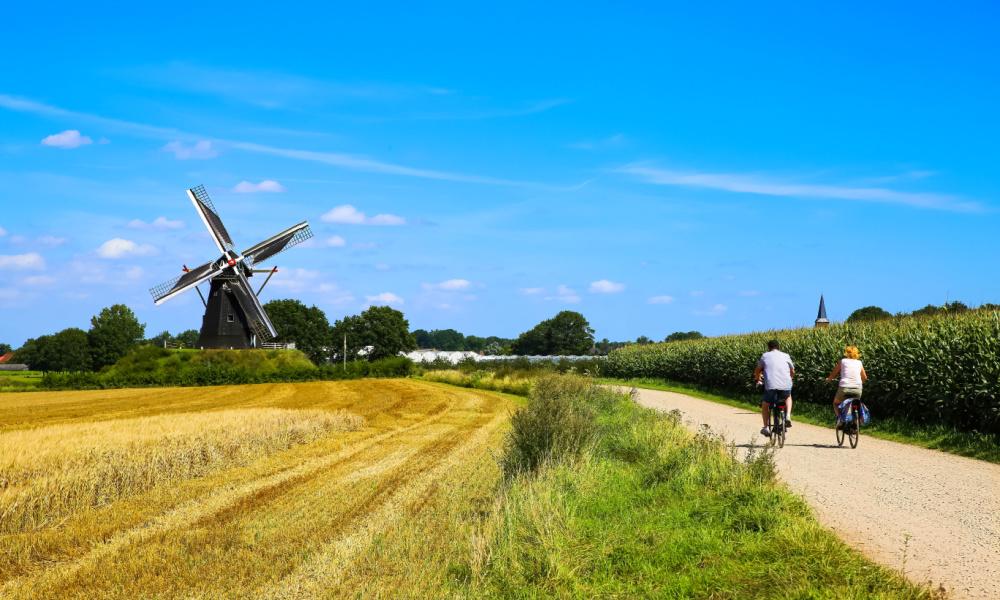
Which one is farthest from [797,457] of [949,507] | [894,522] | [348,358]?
[348,358]

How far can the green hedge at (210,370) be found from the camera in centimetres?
5997

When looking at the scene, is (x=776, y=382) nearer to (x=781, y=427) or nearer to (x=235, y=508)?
(x=781, y=427)

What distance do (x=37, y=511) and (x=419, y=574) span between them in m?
7.20

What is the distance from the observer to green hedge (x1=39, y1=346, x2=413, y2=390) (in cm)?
5997

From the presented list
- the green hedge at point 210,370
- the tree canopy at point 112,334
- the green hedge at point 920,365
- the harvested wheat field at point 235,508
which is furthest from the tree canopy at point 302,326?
the harvested wheat field at point 235,508

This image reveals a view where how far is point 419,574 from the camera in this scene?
830 centimetres

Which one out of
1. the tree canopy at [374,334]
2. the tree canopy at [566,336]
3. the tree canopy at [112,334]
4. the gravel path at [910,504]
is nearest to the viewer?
the gravel path at [910,504]

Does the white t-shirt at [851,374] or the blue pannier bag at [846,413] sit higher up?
the white t-shirt at [851,374]

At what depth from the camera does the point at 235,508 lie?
12.8 m

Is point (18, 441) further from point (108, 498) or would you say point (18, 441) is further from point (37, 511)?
point (37, 511)

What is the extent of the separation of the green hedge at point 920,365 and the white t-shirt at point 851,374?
3.68m

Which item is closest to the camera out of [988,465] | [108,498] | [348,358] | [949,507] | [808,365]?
[949,507]

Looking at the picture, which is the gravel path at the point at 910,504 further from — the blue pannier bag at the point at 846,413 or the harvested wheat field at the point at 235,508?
the harvested wheat field at the point at 235,508

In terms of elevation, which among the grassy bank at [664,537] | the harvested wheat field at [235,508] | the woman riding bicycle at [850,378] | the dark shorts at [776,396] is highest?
the woman riding bicycle at [850,378]
